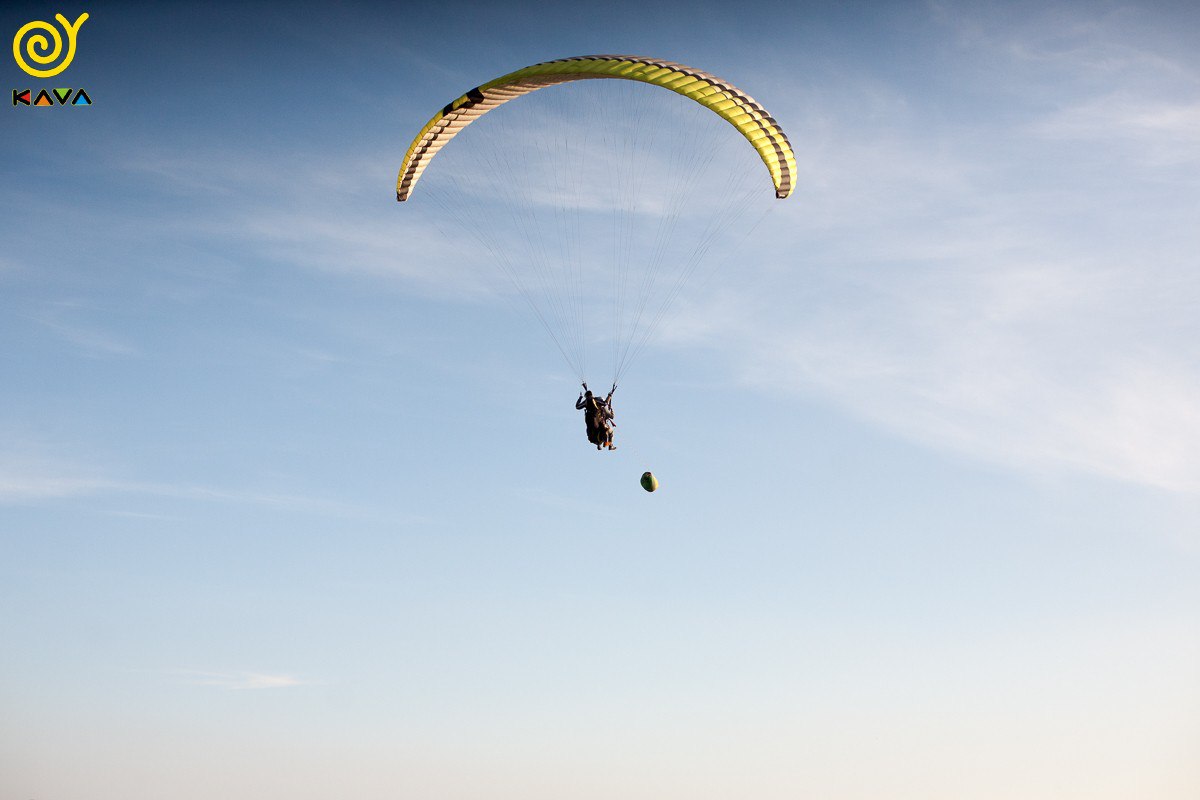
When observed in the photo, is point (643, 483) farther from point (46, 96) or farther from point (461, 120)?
point (46, 96)

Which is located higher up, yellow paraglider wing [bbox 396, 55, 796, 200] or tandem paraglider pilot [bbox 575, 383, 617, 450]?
yellow paraglider wing [bbox 396, 55, 796, 200]

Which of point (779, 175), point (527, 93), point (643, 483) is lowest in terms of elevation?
point (643, 483)

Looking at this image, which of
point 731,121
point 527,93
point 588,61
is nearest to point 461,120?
point 527,93

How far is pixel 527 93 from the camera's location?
136 feet

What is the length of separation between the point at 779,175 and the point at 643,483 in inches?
397

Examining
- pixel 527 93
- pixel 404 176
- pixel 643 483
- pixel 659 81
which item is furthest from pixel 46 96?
pixel 643 483

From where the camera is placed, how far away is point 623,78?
126 ft

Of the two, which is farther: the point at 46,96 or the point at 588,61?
the point at 46,96

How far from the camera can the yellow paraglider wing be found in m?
38.5

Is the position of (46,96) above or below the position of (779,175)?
above

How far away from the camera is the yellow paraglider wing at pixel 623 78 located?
38469 millimetres

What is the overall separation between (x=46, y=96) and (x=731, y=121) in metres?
20.5

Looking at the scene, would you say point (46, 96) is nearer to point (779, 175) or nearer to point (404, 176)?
point (404, 176)

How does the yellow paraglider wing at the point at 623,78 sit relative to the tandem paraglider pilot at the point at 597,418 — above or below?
above
